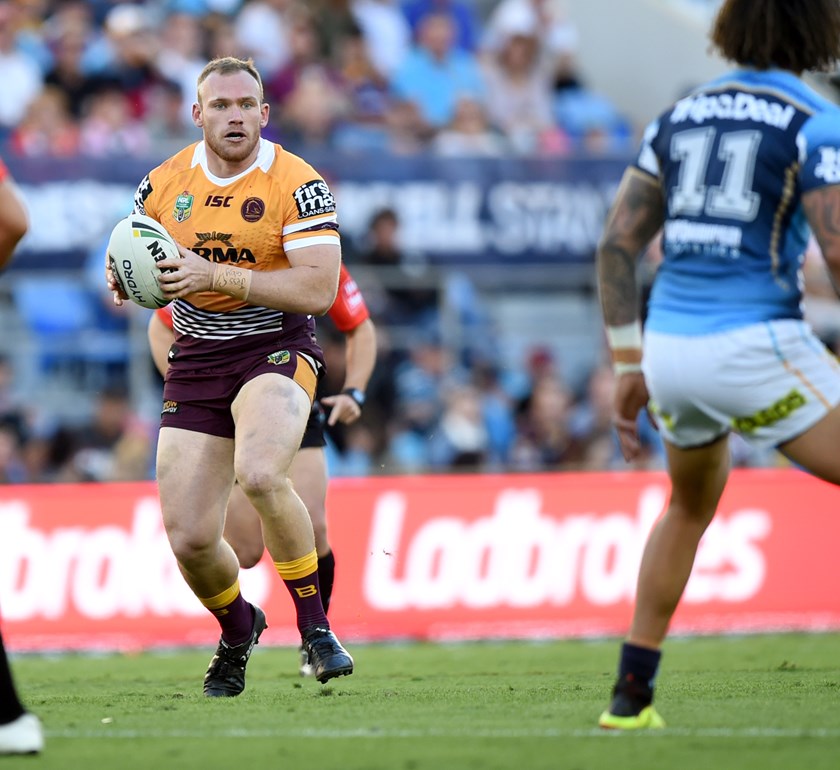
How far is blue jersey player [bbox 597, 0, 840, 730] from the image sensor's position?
17.5ft

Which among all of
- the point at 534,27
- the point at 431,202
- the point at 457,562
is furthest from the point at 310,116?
the point at 457,562

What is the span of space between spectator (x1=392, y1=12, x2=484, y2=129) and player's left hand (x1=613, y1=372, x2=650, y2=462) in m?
12.1

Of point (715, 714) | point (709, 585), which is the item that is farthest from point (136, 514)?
point (715, 714)

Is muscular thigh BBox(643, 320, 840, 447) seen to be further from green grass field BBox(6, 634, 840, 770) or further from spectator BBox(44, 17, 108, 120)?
spectator BBox(44, 17, 108, 120)

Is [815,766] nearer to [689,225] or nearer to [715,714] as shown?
[715,714]

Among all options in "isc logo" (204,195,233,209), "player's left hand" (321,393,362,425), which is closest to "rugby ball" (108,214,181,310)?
"isc logo" (204,195,233,209)

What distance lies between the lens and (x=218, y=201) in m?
7.21

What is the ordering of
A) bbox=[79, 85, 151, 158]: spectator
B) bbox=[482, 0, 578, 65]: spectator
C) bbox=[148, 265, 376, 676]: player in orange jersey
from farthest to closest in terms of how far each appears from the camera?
bbox=[482, 0, 578, 65]: spectator, bbox=[79, 85, 151, 158]: spectator, bbox=[148, 265, 376, 676]: player in orange jersey

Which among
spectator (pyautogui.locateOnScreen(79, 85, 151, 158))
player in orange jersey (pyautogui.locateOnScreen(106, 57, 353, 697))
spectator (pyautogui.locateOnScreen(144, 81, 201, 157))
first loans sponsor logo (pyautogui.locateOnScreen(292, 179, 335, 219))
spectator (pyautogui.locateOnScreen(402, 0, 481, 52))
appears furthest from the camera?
spectator (pyautogui.locateOnScreen(402, 0, 481, 52))

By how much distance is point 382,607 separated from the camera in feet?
41.0

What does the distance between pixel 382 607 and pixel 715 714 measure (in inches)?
253

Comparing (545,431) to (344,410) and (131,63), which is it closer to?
(131,63)

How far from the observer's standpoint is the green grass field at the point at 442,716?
5176 mm

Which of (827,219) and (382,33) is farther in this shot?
(382,33)
